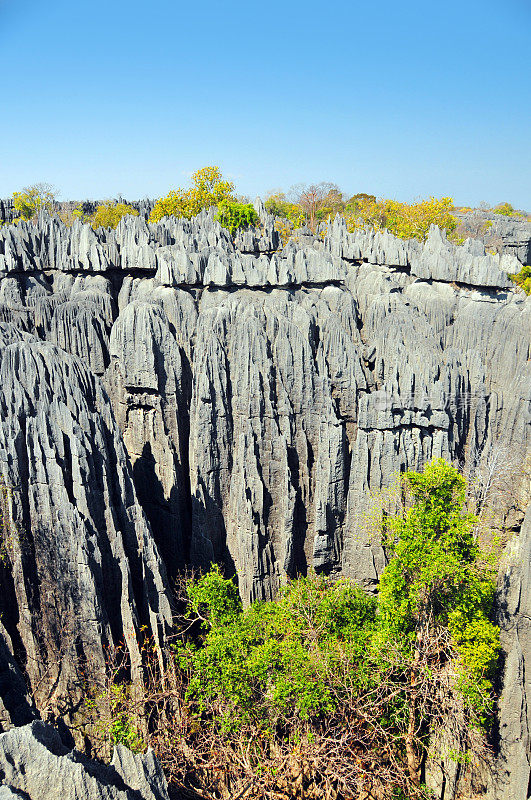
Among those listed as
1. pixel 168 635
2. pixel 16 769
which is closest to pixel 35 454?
pixel 168 635

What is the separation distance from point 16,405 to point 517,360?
67.4 feet

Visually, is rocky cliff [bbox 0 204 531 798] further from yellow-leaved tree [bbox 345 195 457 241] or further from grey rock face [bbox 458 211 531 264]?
grey rock face [bbox 458 211 531 264]

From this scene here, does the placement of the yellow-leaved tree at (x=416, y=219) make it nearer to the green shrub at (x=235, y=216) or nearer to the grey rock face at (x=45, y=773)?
the green shrub at (x=235, y=216)

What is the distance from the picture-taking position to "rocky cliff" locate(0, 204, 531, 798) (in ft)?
46.7

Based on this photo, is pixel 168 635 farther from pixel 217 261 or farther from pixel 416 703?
pixel 217 261

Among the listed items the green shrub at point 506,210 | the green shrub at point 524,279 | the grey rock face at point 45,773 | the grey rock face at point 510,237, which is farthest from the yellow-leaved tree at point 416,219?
the grey rock face at point 45,773

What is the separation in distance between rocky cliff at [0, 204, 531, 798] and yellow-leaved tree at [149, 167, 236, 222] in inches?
1011

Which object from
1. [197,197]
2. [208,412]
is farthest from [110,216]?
[208,412]

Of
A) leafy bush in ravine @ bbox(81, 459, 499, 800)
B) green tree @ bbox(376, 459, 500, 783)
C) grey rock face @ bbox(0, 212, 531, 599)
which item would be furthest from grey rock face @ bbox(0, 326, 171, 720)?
green tree @ bbox(376, 459, 500, 783)

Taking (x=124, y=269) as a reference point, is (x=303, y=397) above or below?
below

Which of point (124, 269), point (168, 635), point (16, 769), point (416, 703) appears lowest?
point (416, 703)

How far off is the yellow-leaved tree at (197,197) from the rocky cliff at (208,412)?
2569 cm

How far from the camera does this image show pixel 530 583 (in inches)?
553

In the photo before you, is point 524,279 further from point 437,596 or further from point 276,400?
point 437,596
